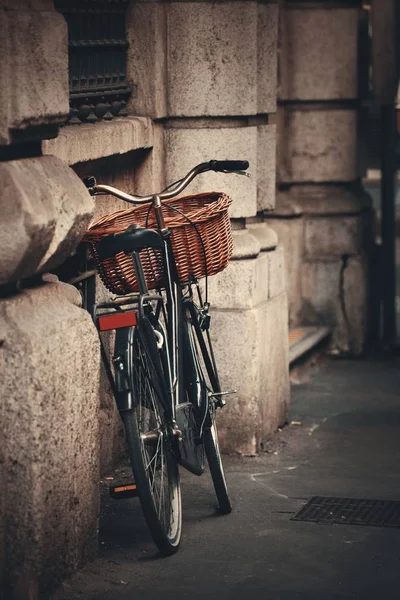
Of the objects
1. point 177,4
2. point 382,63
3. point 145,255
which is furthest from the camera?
point 382,63

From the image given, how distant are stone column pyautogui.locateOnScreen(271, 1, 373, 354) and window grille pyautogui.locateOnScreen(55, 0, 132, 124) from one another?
3.12 m

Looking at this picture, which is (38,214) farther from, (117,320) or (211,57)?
(211,57)

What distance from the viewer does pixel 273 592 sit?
4.97m

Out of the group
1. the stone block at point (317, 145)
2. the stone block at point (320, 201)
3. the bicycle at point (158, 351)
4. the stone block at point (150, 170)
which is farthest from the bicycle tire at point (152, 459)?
the stone block at point (317, 145)

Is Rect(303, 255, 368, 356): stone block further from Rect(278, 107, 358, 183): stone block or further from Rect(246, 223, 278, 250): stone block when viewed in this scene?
Rect(246, 223, 278, 250): stone block

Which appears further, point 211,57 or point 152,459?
point 211,57

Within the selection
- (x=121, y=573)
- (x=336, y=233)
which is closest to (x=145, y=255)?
(x=121, y=573)

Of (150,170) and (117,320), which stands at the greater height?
(150,170)

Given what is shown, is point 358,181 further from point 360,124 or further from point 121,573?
point 121,573

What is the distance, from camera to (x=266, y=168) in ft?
25.7

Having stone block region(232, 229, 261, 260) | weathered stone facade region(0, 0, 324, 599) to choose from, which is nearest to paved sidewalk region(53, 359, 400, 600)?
weathered stone facade region(0, 0, 324, 599)

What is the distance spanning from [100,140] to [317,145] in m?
4.16

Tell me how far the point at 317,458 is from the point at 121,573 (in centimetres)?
214

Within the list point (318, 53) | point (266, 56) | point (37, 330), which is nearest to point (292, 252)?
point (318, 53)
